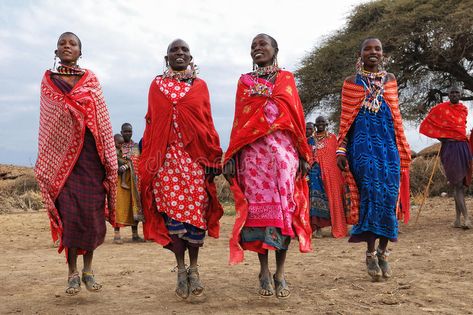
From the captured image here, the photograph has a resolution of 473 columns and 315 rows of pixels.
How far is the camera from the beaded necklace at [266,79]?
4.93 meters

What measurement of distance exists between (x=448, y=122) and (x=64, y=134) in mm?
6845

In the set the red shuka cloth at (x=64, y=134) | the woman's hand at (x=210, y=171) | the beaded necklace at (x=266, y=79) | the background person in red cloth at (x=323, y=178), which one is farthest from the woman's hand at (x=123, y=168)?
the beaded necklace at (x=266, y=79)

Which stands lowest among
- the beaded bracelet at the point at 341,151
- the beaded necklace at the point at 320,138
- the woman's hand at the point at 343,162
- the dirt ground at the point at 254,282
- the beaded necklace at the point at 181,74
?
the dirt ground at the point at 254,282

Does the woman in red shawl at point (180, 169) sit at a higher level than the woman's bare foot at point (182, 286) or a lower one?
higher

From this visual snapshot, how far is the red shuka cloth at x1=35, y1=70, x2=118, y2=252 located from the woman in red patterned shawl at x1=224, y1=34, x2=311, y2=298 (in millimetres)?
1159

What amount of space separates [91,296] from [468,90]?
16.3 m

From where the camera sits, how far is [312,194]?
9.52 meters

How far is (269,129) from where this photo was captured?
4.80 m

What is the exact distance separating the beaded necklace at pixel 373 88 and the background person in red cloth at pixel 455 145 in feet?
14.5

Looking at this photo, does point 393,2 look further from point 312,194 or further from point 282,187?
point 282,187

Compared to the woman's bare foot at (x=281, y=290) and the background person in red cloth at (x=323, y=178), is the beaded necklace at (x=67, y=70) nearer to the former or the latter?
the woman's bare foot at (x=281, y=290)

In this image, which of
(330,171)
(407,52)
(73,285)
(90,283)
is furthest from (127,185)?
(407,52)

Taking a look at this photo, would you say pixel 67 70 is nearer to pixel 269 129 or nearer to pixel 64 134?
pixel 64 134

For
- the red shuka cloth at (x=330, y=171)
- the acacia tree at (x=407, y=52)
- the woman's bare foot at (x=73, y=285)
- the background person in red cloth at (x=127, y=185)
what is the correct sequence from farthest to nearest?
the acacia tree at (x=407, y=52) → the background person in red cloth at (x=127, y=185) → the red shuka cloth at (x=330, y=171) → the woman's bare foot at (x=73, y=285)
